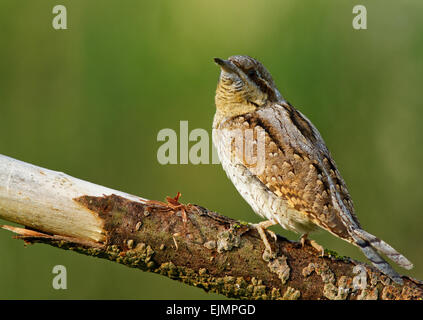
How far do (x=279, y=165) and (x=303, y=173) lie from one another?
148 millimetres

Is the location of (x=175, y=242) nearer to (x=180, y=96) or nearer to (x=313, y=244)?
(x=313, y=244)


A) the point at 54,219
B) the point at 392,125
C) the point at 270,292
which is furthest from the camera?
the point at 392,125

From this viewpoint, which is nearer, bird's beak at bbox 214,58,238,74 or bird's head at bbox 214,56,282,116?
bird's beak at bbox 214,58,238,74

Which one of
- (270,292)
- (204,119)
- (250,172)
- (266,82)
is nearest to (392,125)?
(204,119)

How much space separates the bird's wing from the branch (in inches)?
9.3

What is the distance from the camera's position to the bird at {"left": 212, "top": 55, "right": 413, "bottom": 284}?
281 cm

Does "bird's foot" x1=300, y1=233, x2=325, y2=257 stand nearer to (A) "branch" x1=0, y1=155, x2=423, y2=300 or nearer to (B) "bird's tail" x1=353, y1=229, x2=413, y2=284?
(A) "branch" x1=0, y1=155, x2=423, y2=300

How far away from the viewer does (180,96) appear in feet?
18.0

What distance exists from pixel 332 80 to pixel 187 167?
193cm

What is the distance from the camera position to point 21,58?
5535mm

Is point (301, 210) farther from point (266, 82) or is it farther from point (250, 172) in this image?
point (266, 82)

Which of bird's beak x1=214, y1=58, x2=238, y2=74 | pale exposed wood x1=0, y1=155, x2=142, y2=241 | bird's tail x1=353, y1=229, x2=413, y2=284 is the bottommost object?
bird's tail x1=353, y1=229, x2=413, y2=284

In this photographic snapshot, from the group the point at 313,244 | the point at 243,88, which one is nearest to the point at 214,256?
the point at 313,244

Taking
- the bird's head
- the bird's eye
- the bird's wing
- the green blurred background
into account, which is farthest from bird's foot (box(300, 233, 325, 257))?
the green blurred background
